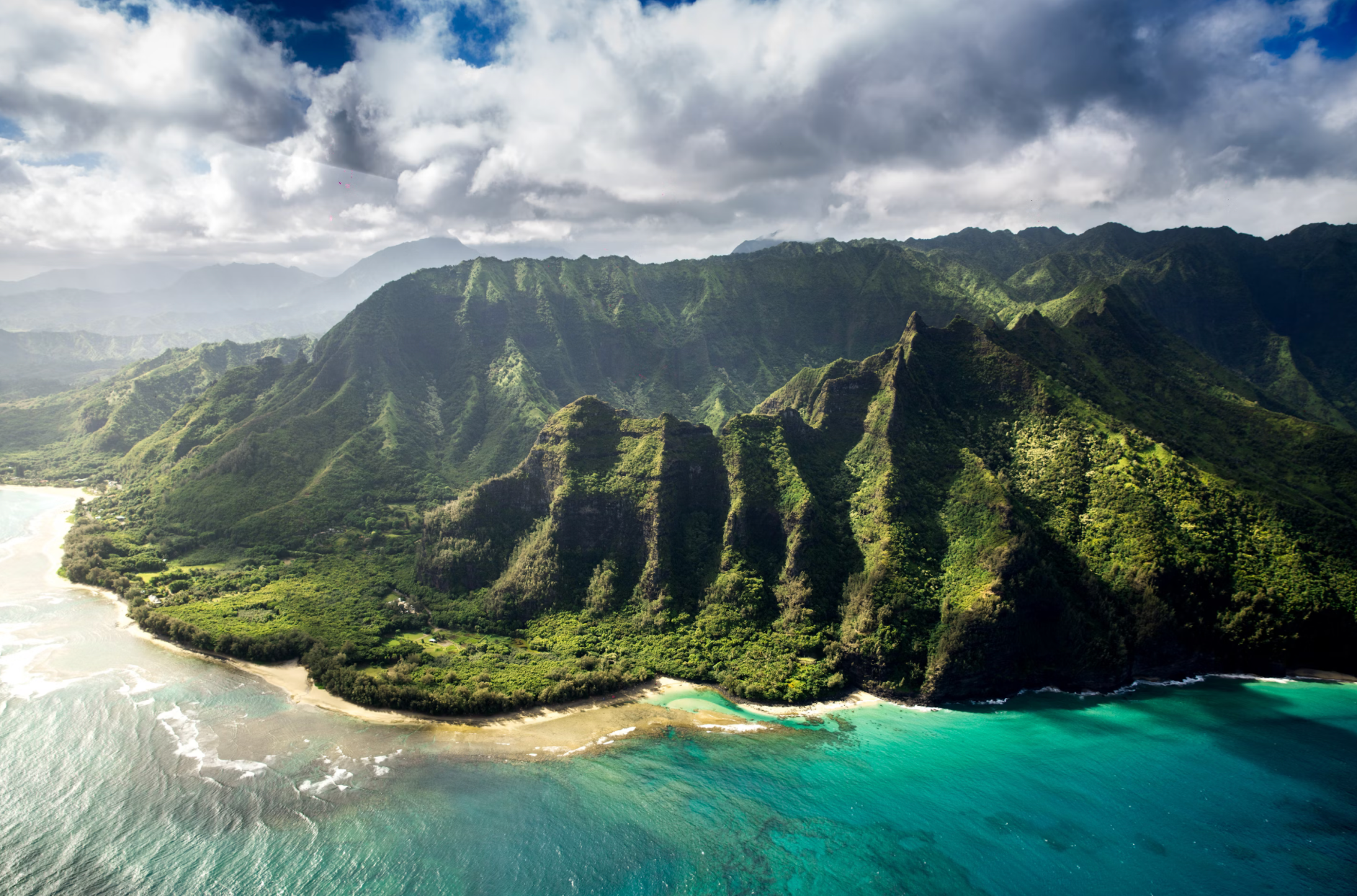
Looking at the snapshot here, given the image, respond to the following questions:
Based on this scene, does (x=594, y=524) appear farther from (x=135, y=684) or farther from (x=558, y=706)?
(x=135, y=684)

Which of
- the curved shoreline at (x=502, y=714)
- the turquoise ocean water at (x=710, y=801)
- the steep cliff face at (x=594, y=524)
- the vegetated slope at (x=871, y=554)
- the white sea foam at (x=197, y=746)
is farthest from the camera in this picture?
the steep cliff face at (x=594, y=524)

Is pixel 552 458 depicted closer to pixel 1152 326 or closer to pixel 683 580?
pixel 683 580

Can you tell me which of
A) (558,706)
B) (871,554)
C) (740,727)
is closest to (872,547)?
(871,554)

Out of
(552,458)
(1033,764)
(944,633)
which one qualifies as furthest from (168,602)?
(1033,764)

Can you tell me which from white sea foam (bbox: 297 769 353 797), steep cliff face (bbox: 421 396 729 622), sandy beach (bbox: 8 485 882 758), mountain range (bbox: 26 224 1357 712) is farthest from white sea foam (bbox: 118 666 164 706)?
steep cliff face (bbox: 421 396 729 622)

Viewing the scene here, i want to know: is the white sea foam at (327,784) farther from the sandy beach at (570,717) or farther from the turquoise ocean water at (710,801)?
the sandy beach at (570,717)

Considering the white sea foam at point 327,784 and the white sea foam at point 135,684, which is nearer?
the white sea foam at point 327,784

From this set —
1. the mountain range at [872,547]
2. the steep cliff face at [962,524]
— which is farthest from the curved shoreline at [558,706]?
the steep cliff face at [962,524]
